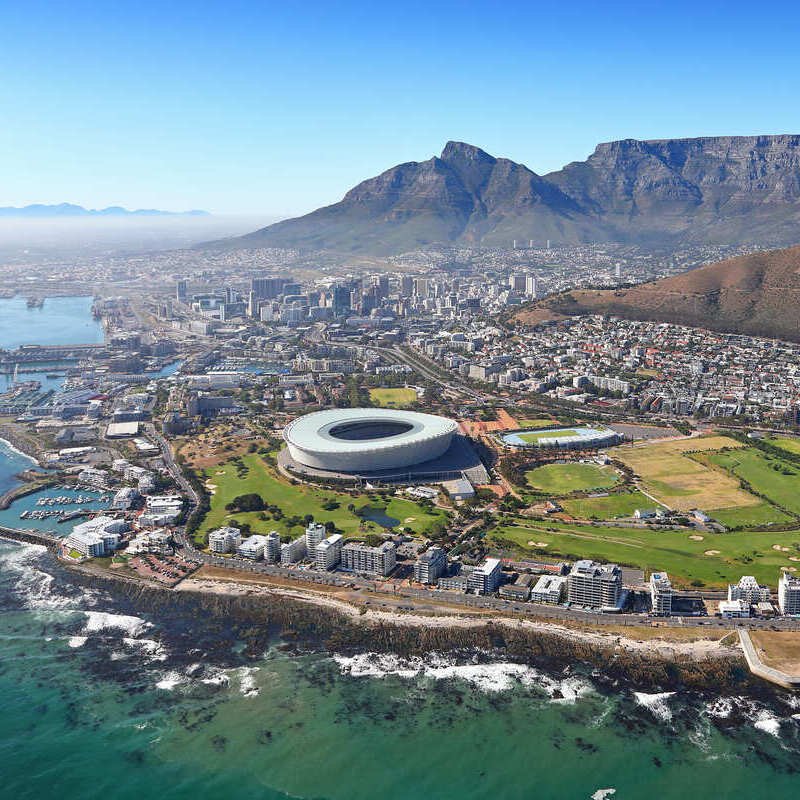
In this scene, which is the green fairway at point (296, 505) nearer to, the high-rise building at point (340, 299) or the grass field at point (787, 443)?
the grass field at point (787, 443)

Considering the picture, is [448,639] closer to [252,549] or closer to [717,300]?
[252,549]

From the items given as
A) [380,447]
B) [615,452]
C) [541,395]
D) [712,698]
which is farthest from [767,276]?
[712,698]

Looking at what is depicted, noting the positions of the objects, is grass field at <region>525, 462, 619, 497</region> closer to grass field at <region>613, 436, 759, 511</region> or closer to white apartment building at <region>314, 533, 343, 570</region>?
grass field at <region>613, 436, 759, 511</region>

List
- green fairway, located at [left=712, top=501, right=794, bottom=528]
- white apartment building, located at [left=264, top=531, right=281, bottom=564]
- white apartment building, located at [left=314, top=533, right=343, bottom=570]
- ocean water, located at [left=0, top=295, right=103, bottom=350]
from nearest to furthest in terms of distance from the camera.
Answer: white apartment building, located at [left=314, top=533, right=343, bottom=570]
white apartment building, located at [left=264, top=531, right=281, bottom=564]
green fairway, located at [left=712, top=501, right=794, bottom=528]
ocean water, located at [left=0, top=295, right=103, bottom=350]

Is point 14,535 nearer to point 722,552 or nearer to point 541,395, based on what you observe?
point 722,552

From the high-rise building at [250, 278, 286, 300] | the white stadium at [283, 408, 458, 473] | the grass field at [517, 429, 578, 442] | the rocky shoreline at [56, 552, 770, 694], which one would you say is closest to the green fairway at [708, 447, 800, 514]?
the grass field at [517, 429, 578, 442]
